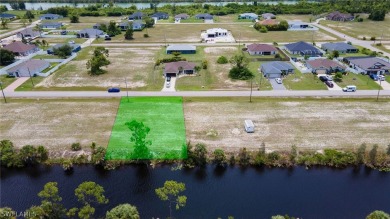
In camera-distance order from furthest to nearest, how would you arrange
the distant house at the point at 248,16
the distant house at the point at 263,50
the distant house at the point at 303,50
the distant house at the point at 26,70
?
the distant house at the point at 248,16
the distant house at the point at 263,50
the distant house at the point at 303,50
the distant house at the point at 26,70

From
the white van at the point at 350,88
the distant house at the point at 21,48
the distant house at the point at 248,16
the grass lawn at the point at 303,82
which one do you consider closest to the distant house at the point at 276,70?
the grass lawn at the point at 303,82

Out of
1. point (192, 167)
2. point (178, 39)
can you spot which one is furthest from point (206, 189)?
point (178, 39)

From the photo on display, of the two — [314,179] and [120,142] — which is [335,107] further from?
[120,142]

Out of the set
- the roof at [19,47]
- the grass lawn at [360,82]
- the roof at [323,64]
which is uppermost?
the roof at [19,47]

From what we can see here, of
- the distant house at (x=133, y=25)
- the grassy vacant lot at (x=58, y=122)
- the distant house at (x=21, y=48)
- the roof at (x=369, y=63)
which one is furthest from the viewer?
the distant house at (x=133, y=25)

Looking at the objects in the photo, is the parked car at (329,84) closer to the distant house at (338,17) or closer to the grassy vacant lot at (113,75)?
the grassy vacant lot at (113,75)
